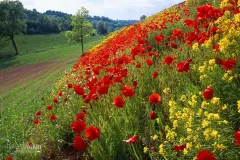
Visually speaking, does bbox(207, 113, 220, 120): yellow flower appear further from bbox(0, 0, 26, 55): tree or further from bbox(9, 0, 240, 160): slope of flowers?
bbox(0, 0, 26, 55): tree

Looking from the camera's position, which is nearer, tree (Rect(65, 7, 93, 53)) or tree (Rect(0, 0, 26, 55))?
tree (Rect(65, 7, 93, 53))

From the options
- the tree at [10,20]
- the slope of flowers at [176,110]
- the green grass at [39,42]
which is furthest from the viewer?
the green grass at [39,42]

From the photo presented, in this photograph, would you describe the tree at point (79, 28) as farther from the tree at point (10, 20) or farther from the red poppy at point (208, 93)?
the red poppy at point (208, 93)

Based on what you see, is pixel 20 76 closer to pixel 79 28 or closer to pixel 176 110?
pixel 79 28

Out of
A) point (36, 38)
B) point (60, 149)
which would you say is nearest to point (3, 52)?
point (36, 38)

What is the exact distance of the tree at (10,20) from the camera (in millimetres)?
53456

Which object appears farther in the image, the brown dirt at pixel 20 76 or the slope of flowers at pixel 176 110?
the brown dirt at pixel 20 76

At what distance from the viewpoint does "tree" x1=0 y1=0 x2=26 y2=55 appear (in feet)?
175

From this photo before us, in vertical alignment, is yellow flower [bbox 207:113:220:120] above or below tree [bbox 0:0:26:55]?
below

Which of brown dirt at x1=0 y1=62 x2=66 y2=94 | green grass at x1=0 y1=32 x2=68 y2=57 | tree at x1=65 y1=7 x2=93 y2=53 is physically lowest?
brown dirt at x1=0 y1=62 x2=66 y2=94

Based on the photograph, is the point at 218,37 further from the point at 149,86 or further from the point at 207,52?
the point at 149,86

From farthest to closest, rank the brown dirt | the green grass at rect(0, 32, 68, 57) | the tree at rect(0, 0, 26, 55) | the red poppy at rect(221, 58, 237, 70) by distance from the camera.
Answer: the green grass at rect(0, 32, 68, 57) < the tree at rect(0, 0, 26, 55) < the brown dirt < the red poppy at rect(221, 58, 237, 70)

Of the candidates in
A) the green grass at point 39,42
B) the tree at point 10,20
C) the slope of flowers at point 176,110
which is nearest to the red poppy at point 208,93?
the slope of flowers at point 176,110

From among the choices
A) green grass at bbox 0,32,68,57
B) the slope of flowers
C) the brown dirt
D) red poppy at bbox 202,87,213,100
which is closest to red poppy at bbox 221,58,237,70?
the slope of flowers
